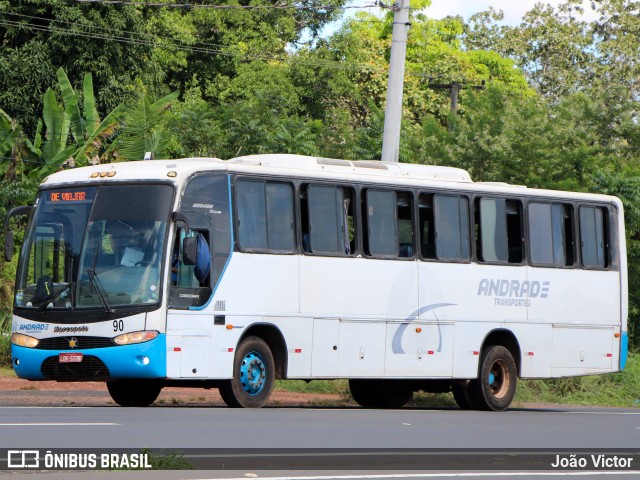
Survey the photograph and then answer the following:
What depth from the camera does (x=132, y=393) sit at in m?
18.2

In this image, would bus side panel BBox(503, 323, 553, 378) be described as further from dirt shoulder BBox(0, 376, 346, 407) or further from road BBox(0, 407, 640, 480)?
road BBox(0, 407, 640, 480)

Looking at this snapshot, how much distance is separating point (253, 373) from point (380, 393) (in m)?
4.68

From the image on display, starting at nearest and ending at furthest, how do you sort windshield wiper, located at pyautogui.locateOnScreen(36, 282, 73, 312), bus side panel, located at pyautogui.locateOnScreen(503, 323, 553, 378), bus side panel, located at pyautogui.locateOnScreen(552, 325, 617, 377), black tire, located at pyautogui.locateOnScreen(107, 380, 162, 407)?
windshield wiper, located at pyautogui.locateOnScreen(36, 282, 73, 312) < black tire, located at pyautogui.locateOnScreen(107, 380, 162, 407) < bus side panel, located at pyautogui.locateOnScreen(503, 323, 553, 378) < bus side panel, located at pyautogui.locateOnScreen(552, 325, 617, 377)

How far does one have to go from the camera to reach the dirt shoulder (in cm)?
1907

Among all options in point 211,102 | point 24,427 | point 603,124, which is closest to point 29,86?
point 211,102

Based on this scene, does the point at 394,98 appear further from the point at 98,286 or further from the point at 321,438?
the point at 321,438

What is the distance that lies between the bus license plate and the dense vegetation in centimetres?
918

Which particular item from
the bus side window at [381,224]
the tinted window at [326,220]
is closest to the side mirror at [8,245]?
the tinted window at [326,220]

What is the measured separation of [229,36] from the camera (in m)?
49.5

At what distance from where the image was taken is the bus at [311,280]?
53.9 ft

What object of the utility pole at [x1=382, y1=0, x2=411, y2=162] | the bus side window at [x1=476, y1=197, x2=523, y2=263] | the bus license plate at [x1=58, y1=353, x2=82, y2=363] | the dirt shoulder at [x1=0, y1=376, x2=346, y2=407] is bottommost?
the dirt shoulder at [x1=0, y1=376, x2=346, y2=407]

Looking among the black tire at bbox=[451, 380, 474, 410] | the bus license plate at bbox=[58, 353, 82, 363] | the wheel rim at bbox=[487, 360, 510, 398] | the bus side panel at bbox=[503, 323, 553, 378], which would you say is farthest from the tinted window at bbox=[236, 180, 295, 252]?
the bus side panel at bbox=[503, 323, 553, 378]

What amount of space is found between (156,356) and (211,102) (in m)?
32.8

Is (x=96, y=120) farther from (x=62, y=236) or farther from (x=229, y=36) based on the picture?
(x=229, y=36)
